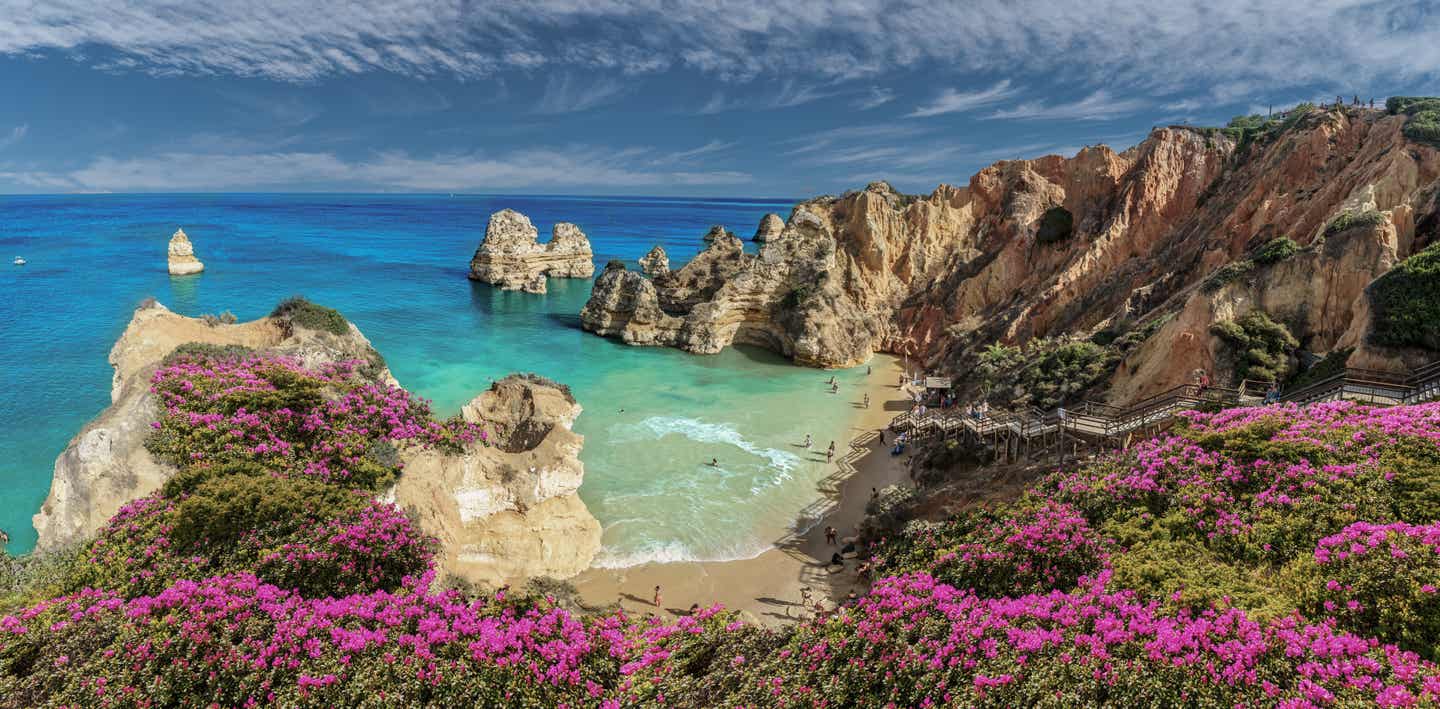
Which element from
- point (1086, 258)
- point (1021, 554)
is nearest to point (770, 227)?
point (1086, 258)

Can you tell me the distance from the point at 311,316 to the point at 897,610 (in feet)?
71.3

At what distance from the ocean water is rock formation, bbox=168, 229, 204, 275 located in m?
1.69

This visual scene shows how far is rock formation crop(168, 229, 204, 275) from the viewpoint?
68.2m

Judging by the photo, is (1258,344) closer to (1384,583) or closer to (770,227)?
(1384,583)

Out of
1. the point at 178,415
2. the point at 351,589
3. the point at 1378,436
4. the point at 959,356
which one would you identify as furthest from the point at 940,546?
the point at 959,356

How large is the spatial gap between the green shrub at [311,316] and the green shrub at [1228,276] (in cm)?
2999

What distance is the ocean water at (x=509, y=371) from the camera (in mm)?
21859

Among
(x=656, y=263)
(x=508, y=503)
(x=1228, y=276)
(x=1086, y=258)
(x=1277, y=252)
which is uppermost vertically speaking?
(x=1277, y=252)

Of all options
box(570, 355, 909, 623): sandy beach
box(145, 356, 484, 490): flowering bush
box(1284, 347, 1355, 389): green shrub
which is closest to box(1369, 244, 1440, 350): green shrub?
box(1284, 347, 1355, 389): green shrub

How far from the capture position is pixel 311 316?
2211 cm

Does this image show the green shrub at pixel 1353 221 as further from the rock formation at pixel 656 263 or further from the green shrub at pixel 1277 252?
the rock formation at pixel 656 263

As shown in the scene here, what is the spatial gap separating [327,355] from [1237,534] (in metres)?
23.4

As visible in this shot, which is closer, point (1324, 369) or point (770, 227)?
point (1324, 369)

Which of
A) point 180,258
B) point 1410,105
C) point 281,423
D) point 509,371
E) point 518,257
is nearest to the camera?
point 281,423
